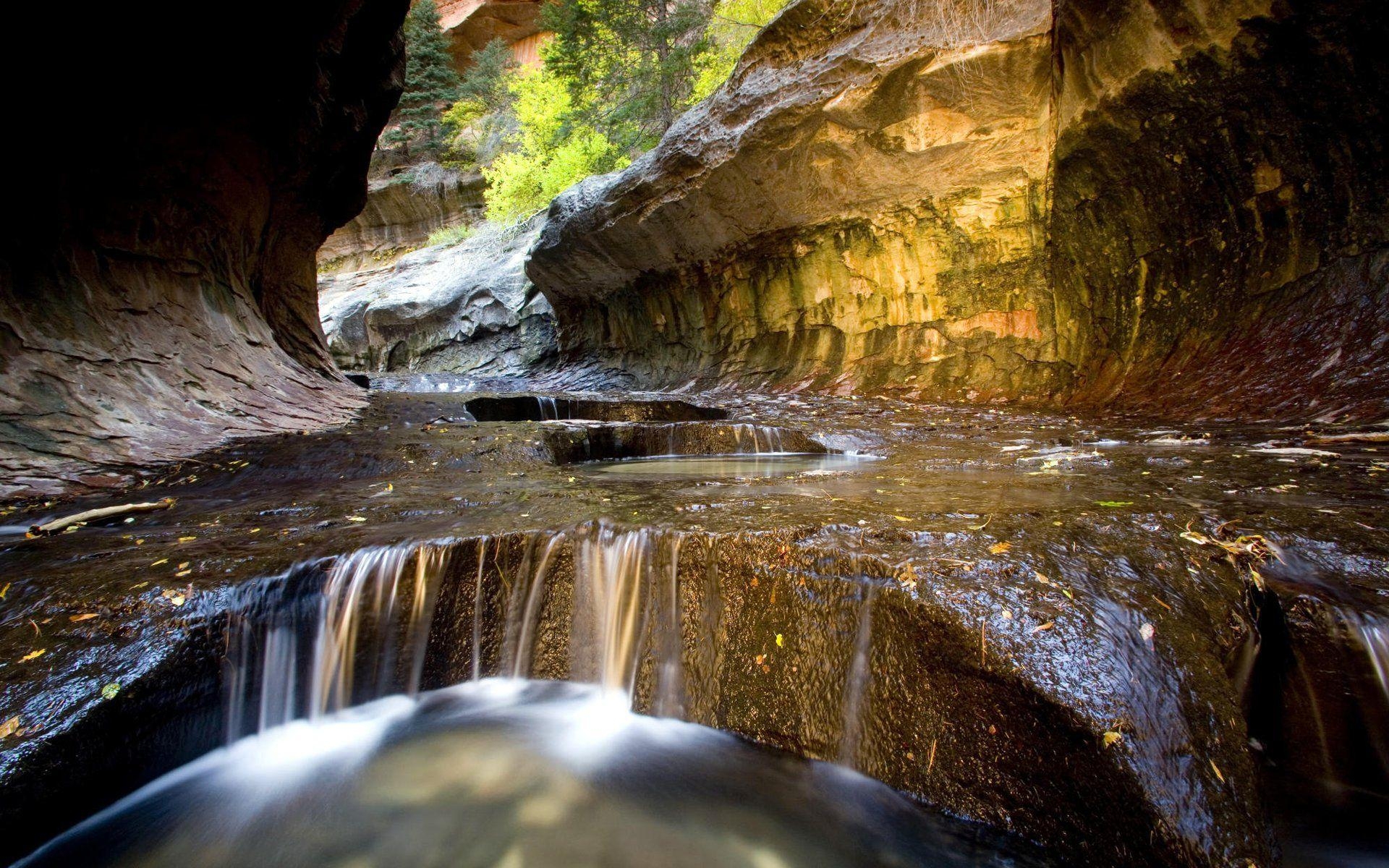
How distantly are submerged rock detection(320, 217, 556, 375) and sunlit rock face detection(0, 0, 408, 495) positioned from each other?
9493 mm

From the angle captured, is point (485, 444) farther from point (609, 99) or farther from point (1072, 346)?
point (609, 99)

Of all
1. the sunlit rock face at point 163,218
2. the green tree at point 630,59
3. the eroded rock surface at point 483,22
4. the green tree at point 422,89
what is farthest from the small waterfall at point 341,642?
the eroded rock surface at point 483,22

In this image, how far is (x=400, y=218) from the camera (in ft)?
78.8

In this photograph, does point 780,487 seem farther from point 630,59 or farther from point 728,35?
point 630,59

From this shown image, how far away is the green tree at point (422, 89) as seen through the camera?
934 inches

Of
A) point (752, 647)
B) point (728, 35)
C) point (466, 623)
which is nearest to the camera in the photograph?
point (752, 647)

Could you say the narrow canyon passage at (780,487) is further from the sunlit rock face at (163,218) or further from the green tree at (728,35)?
the green tree at (728,35)

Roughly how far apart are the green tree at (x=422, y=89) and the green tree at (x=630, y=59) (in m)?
8.74

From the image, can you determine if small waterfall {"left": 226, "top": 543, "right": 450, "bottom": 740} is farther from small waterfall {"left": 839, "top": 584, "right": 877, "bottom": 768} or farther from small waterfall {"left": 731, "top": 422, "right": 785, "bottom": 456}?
small waterfall {"left": 731, "top": 422, "right": 785, "bottom": 456}

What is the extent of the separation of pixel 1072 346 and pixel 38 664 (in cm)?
939

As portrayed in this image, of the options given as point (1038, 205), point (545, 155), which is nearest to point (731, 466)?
point (1038, 205)

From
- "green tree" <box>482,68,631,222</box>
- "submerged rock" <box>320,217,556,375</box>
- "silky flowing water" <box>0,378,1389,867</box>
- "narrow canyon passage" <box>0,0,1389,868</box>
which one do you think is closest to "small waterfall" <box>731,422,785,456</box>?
"narrow canyon passage" <box>0,0,1389,868</box>

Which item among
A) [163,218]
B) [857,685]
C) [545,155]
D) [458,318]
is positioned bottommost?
[857,685]

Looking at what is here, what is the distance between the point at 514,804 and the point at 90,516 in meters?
3.23
